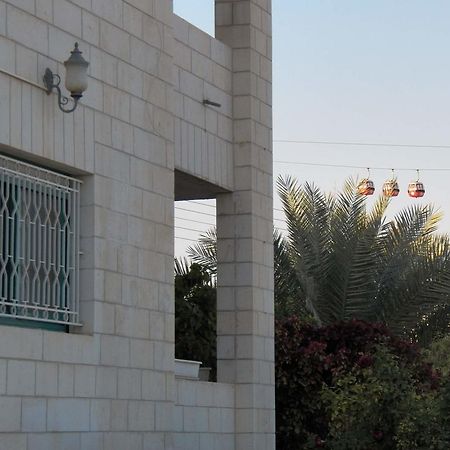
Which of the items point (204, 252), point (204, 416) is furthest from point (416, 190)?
point (204, 416)

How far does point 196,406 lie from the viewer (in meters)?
14.5

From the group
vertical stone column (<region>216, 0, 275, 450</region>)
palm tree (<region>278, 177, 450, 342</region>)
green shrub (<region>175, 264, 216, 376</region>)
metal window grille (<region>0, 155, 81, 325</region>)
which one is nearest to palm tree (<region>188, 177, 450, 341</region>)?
palm tree (<region>278, 177, 450, 342</region>)

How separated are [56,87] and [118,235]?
5.02ft

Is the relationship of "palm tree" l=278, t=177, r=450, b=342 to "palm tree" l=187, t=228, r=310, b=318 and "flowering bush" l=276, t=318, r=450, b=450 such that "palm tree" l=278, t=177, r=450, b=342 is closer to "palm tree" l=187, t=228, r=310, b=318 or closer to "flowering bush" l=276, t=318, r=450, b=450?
"palm tree" l=187, t=228, r=310, b=318

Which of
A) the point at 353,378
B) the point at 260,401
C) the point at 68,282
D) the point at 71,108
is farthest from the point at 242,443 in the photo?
the point at 71,108

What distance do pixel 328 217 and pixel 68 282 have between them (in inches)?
528

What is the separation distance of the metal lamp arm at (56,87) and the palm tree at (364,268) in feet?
40.3


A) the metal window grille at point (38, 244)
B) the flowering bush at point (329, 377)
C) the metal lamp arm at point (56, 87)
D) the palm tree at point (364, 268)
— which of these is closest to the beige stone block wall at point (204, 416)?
the flowering bush at point (329, 377)

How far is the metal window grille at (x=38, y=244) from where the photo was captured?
1141cm

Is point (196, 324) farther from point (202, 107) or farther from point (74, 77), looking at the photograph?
point (74, 77)

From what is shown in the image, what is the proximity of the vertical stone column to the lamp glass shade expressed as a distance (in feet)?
14.2

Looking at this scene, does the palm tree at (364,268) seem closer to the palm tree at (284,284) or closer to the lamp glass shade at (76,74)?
the palm tree at (284,284)

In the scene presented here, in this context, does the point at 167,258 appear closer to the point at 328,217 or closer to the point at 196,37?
the point at 196,37

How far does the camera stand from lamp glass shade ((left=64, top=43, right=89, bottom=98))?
456 inches
